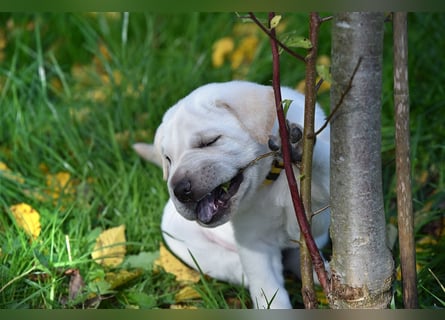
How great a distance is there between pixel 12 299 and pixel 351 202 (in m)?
1.40

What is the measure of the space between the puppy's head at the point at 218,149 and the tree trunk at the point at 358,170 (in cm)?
53

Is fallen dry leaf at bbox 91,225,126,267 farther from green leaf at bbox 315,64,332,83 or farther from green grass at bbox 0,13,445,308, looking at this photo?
green leaf at bbox 315,64,332,83

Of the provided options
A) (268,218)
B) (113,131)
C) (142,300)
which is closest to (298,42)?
(268,218)

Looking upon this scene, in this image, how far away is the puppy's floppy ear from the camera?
8.06 feet

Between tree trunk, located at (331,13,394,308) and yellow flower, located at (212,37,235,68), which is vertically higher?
tree trunk, located at (331,13,394,308)

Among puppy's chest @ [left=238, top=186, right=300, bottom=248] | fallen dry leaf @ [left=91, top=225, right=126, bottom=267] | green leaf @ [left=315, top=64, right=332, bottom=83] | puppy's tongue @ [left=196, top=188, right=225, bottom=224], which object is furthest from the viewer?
fallen dry leaf @ [left=91, top=225, right=126, bottom=267]

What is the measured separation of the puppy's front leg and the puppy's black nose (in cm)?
46

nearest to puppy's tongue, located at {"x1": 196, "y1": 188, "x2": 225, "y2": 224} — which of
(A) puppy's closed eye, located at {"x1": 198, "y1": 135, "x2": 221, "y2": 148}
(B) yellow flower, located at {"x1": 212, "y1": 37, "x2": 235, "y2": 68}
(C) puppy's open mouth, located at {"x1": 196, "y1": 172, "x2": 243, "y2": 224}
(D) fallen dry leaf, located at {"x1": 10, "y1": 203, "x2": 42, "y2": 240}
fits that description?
(C) puppy's open mouth, located at {"x1": 196, "y1": 172, "x2": 243, "y2": 224}

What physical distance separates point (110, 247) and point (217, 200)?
2.50ft

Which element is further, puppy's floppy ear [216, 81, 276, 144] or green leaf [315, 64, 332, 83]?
puppy's floppy ear [216, 81, 276, 144]

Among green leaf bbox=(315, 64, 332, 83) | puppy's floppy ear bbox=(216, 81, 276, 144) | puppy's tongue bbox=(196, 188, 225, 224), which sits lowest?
puppy's tongue bbox=(196, 188, 225, 224)

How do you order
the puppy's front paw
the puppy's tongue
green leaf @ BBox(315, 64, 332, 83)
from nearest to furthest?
green leaf @ BBox(315, 64, 332, 83)
the puppy's front paw
the puppy's tongue

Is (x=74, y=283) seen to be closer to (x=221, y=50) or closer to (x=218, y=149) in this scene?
(x=218, y=149)

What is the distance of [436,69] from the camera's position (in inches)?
155
